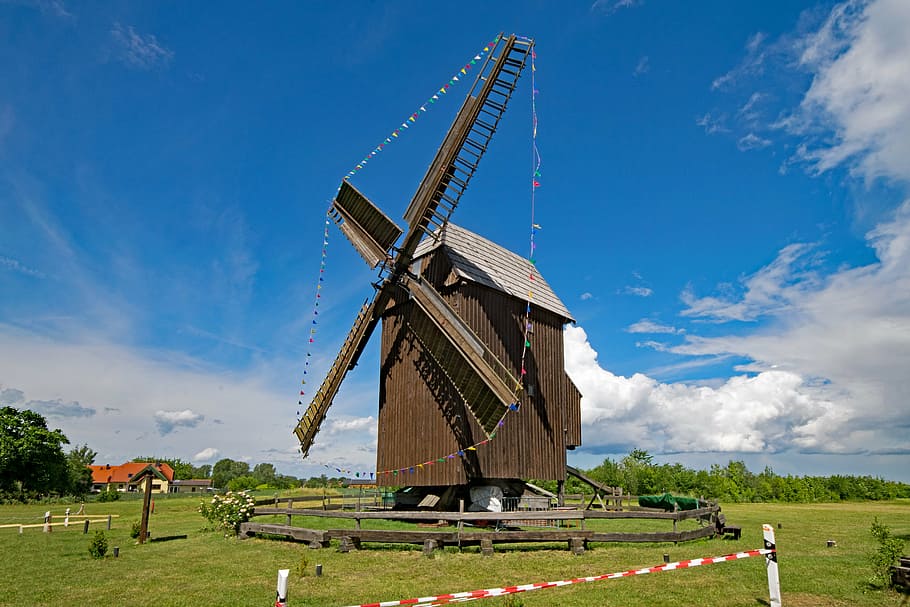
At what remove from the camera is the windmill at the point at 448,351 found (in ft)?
59.6

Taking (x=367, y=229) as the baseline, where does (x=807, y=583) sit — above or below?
below

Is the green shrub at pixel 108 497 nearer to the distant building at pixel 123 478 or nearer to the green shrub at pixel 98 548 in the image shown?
the distant building at pixel 123 478

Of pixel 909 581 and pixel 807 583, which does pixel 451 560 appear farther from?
pixel 909 581

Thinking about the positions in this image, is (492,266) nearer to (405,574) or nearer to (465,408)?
(465,408)

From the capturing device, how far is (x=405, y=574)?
11625mm

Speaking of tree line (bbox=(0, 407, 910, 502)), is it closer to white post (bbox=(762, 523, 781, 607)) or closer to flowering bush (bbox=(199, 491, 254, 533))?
flowering bush (bbox=(199, 491, 254, 533))

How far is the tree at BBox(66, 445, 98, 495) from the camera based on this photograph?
5350cm

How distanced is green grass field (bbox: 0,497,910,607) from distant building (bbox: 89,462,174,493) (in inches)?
2873

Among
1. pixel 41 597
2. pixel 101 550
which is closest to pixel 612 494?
pixel 101 550

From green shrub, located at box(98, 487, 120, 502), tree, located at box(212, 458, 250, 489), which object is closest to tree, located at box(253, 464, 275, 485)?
tree, located at box(212, 458, 250, 489)

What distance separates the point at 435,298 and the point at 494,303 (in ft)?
10.9

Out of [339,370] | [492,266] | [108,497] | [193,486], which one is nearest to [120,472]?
[193,486]

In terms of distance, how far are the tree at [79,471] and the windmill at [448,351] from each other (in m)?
45.2

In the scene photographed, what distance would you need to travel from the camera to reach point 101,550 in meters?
14.4
